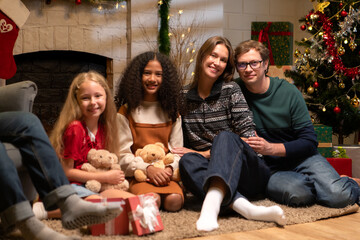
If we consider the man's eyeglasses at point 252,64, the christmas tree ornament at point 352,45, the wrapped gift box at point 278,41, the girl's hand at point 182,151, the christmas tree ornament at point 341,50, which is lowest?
the girl's hand at point 182,151

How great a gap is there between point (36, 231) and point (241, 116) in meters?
1.14

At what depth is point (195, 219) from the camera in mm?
1679

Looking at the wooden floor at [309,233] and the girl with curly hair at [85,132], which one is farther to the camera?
the girl with curly hair at [85,132]

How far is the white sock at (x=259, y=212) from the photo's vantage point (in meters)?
1.60

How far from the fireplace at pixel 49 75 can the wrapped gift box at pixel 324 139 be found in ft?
5.95

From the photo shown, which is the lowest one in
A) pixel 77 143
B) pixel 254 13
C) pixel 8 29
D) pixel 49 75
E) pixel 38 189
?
pixel 38 189

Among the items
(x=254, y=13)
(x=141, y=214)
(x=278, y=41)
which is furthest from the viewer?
(x=254, y=13)

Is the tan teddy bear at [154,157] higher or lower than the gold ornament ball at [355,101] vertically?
lower

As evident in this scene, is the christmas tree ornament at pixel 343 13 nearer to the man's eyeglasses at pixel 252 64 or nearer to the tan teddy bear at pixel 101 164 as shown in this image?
the man's eyeglasses at pixel 252 64

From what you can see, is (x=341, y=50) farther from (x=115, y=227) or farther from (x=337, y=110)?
(x=115, y=227)

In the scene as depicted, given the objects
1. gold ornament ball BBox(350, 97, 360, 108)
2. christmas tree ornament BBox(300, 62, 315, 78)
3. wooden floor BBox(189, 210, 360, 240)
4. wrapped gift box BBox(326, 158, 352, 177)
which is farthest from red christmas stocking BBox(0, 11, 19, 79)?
gold ornament ball BBox(350, 97, 360, 108)

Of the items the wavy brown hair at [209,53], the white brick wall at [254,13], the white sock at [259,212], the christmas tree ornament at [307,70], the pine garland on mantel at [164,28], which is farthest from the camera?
the white brick wall at [254,13]

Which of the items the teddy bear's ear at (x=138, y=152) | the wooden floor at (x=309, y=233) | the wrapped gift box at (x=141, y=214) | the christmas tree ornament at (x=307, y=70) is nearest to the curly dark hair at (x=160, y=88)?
the teddy bear's ear at (x=138, y=152)

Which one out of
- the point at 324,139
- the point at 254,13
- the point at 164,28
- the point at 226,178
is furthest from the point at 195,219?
the point at 254,13
